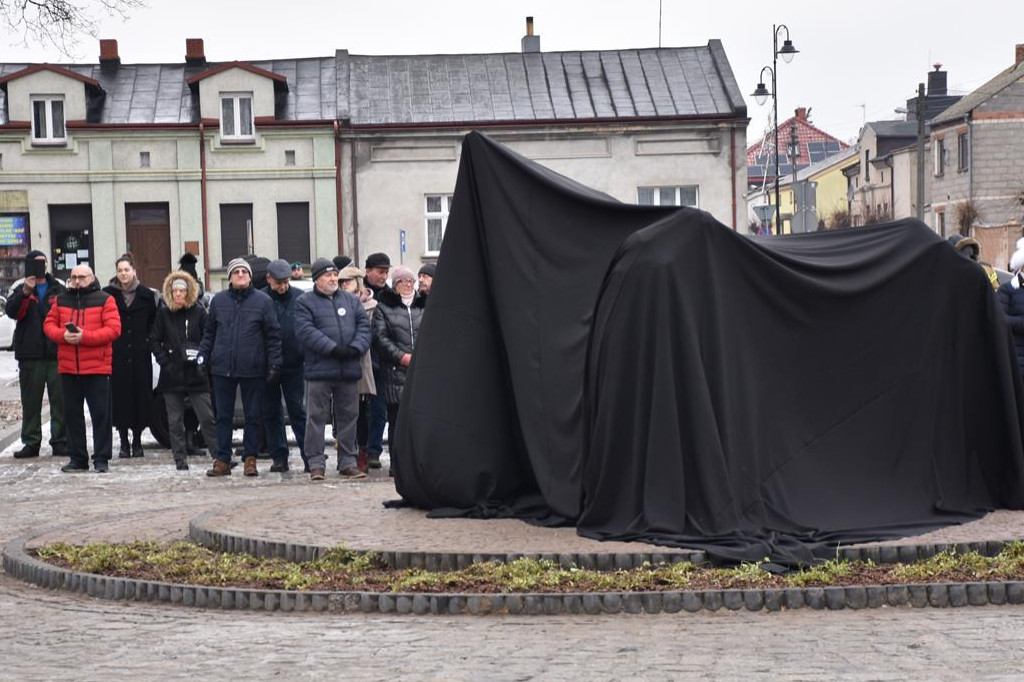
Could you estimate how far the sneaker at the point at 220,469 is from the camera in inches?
662

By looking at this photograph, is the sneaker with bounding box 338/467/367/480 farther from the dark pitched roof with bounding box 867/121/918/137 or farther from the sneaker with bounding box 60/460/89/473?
the dark pitched roof with bounding box 867/121/918/137

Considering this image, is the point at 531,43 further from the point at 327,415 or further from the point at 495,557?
the point at 495,557

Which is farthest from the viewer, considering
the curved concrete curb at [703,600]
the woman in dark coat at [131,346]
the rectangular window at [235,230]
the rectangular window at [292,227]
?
Result: the rectangular window at [292,227]

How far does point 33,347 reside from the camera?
61.6 ft

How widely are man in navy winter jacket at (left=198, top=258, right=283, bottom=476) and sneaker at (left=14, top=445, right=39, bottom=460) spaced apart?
10.3 ft

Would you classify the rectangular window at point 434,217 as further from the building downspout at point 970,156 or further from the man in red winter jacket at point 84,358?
the man in red winter jacket at point 84,358

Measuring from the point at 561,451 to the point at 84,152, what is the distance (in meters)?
39.8

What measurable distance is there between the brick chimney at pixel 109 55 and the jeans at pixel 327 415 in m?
37.7

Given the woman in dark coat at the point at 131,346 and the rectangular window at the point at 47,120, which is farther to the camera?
the rectangular window at the point at 47,120

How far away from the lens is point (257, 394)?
1684 centimetres

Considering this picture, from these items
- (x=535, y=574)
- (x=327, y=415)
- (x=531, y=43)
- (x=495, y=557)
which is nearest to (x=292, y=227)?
(x=531, y=43)

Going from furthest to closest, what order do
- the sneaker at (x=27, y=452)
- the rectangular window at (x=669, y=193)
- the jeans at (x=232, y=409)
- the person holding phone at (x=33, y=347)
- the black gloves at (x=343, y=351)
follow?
1. the rectangular window at (x=669, y=193)
2. the sneaker at (x=27, y=452)
3. the person holding phone at (x=33, y=347)
4. the jeans at (x=232, y=409)
5. the black gloves at (x=343, y=351)

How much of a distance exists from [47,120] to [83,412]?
33586 millimetres

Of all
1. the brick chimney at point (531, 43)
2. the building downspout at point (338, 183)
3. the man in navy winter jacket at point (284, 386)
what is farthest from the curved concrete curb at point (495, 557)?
the brick chimney at point (531, 43)
